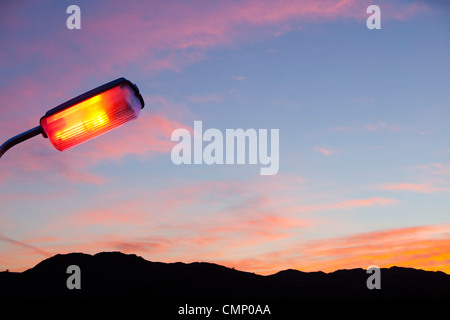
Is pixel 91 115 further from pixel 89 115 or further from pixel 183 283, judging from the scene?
pixel 183 283

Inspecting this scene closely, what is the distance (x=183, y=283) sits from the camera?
8638cm

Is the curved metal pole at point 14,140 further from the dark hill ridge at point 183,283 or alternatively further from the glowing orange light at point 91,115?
the dark hill ridge at point 183,283

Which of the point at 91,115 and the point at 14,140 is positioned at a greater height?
the point at 91,115

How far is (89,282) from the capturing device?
89062mm

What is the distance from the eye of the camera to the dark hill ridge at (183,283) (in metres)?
85.2

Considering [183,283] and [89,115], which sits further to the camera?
[183,283]

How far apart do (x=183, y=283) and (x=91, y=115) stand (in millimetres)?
87001

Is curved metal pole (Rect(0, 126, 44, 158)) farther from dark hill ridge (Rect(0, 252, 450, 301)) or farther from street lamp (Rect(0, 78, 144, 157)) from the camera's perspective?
dark hill ridge (Rect(0, 252, 450, 301))

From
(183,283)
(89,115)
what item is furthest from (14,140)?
(183,283)

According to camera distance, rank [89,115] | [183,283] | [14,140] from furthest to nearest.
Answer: [183,283], [14,140], [89,115]

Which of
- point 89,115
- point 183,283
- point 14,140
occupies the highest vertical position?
point 89,115
